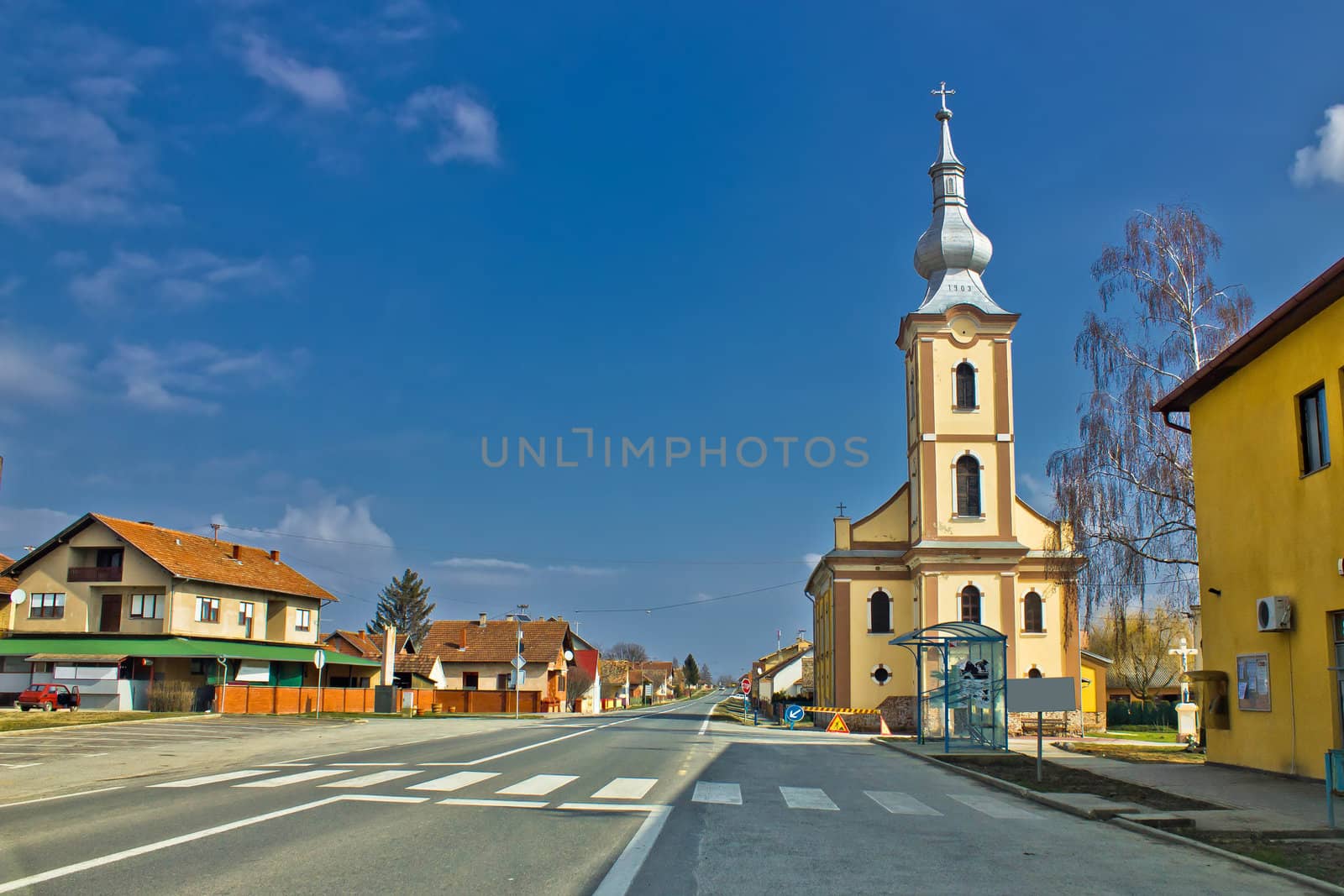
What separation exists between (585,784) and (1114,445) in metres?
19.5

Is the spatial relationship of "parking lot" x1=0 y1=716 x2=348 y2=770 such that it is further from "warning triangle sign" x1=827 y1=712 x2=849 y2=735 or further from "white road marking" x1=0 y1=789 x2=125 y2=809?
Result: "warning triangle sign" x1=827 y1=712 x2=849 y2=735

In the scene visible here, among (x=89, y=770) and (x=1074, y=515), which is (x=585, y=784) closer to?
(x=89, y=770)

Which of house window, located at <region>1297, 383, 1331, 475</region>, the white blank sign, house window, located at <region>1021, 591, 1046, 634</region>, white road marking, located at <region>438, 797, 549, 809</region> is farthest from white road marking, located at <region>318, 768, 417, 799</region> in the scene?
house window, located at <region>1021, 591, 1046, 634</region>

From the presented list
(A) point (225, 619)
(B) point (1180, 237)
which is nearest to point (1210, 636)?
(B) point (1180, 237)

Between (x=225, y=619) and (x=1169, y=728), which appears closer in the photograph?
(x=1169, y=728)

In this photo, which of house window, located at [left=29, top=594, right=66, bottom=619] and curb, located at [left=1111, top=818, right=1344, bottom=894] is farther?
house window, located at [left=29, top=594, right=66, bottom=619]

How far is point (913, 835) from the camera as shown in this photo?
10.7 m

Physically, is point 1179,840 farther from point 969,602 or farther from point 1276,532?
point 969,602

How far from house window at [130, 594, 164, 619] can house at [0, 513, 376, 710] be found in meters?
0.04

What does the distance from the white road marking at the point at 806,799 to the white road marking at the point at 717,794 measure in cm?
62

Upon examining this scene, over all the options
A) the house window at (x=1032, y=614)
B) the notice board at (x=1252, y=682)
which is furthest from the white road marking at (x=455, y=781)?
the house window at (x=1032, y=614)

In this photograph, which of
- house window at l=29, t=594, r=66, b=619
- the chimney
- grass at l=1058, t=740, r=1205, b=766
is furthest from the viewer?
the chimney

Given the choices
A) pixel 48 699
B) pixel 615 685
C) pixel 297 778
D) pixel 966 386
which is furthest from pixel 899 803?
pixel 615 685

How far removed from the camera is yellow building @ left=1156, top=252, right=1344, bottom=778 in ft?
53.9
